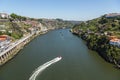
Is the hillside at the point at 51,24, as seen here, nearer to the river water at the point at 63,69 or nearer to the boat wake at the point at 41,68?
the river water at the point at 63,69

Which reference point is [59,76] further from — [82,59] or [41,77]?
[82,59]

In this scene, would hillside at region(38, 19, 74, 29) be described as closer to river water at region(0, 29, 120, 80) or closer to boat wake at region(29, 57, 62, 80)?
river water at region(0, 29, 120, 80)

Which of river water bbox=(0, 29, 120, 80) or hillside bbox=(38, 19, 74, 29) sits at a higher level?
river water bbox=(0, 29, 120, 80)

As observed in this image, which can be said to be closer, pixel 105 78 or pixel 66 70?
A: pixel 105 78

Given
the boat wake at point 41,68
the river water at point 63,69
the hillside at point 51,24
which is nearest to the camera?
the boat wake at point 41,68

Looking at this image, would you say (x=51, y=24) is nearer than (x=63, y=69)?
No

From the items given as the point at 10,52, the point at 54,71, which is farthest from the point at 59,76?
the point at 10,52

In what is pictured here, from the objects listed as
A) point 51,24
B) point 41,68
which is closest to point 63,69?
point 41,68

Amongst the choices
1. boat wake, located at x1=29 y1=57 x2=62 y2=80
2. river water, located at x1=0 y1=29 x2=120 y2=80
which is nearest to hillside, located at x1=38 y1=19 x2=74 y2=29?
river water, located at x1=0 y1=29 x2=120 y2=80

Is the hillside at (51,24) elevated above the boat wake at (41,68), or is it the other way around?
the boat wake at (41,68)

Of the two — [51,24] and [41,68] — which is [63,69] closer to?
[41,68]

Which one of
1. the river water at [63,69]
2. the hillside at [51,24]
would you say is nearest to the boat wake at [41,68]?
the river water at [63,69]
